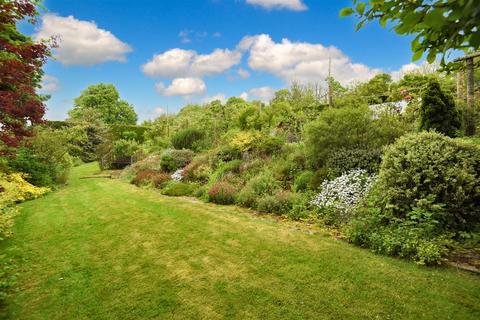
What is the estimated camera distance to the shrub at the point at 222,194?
930 centimetres

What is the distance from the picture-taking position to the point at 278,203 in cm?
773

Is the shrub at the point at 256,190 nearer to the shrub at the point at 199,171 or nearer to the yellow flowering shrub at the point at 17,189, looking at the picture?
the shrub at the point at 199,171

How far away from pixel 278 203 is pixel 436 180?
3.68 m

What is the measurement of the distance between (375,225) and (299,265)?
1.95 m

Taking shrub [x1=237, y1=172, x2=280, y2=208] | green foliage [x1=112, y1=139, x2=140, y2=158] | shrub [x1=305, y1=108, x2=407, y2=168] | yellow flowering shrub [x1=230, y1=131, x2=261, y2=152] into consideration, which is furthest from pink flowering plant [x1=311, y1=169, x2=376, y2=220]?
green foliage [x1=112, y1=139, x2=140, y2=158]

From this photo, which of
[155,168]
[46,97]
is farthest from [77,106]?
[155,168]

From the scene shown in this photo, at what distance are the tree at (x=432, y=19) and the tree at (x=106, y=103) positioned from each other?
49708mm

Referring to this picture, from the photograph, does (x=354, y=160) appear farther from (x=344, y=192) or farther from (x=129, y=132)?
(x=129, y=132)

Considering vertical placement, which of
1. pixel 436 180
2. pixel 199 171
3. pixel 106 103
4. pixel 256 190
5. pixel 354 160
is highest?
pixel 106 103

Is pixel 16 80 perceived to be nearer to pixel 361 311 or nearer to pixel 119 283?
pixel 119 283

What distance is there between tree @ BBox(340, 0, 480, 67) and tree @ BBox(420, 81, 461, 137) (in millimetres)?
7356

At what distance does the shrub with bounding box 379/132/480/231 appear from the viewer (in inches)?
195

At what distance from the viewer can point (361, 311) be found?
10.8 ft

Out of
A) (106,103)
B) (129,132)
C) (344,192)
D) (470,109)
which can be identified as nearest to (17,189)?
(344,192)
